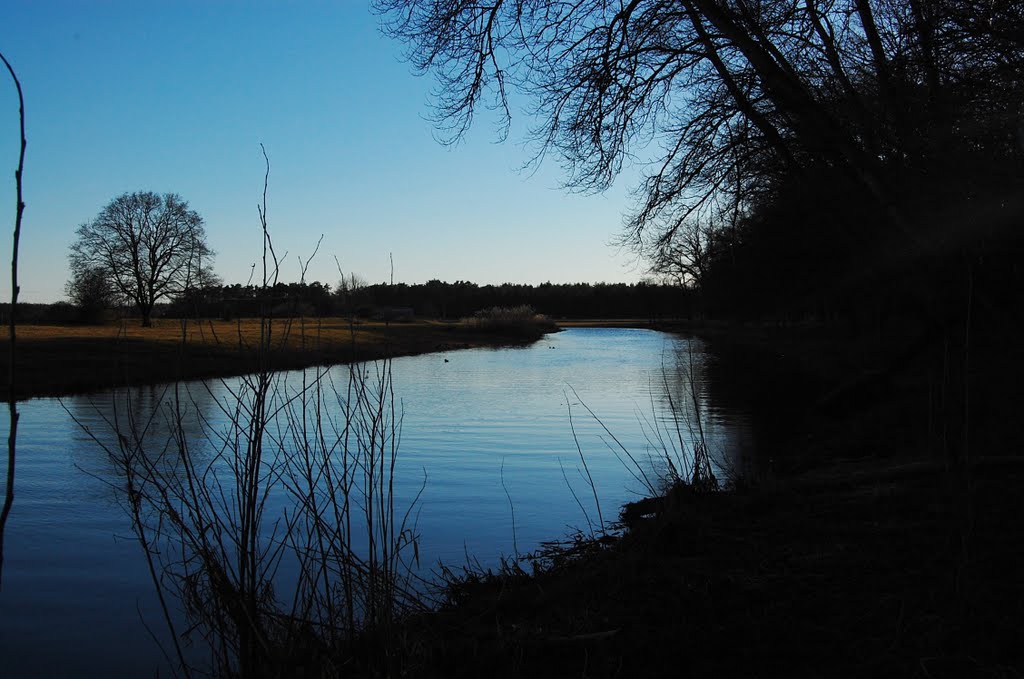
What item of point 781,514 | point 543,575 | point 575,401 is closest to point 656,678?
A: point 543,575

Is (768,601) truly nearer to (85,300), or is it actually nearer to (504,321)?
(85,300)

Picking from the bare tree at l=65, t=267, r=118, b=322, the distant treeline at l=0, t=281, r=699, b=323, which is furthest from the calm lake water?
the bare tree at l=65, t=267, r=118, b=322

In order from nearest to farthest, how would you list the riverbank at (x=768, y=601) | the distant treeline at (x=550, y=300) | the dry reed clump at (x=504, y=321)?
1. the riverbank at (x=768, y=601)
2. the dry reed clump at (x=504, y=321)
3. the distant treeline at (x=550, y=300)

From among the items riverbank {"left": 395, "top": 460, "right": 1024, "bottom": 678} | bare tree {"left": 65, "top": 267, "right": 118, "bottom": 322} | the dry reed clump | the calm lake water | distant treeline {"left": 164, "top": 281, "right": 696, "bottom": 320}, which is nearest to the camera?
riverbank {"left": 395, "top": 460, "right": 1024, "bottom": 678}

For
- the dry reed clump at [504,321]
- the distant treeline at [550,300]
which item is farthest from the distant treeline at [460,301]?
the dry reed clump at [504,321]

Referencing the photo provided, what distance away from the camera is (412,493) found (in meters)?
8.30

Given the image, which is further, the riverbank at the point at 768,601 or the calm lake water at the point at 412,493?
the calm lake water at the point at 412,493

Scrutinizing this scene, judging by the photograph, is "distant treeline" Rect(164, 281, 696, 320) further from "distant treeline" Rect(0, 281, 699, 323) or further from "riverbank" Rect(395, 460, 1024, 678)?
"riverbank" Rect(395, 460, 1024, 678)

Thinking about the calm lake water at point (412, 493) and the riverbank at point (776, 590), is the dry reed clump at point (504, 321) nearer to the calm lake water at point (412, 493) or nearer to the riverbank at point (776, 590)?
the calm lake water at point (412, 493)

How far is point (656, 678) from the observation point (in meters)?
3.03

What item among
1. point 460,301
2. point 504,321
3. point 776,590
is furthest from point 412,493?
point 460,301

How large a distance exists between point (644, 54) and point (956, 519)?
18.5 ft

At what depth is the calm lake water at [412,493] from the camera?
4582 mm

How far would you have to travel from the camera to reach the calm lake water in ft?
15.0
